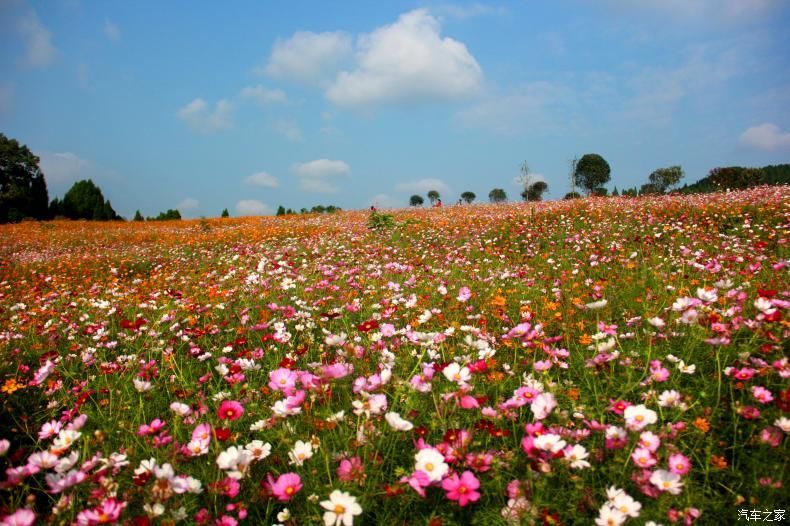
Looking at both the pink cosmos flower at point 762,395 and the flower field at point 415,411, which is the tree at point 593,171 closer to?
the flower field at point 415,411

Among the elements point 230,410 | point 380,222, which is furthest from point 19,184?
point 230,410

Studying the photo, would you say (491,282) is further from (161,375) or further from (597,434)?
(161,375)

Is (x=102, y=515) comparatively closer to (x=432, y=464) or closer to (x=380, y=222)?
(x=432, y=464)

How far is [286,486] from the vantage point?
4.64 feet

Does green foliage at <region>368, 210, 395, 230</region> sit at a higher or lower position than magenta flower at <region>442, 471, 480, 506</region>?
higher

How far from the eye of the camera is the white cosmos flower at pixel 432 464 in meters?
1.34

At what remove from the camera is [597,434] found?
1766mm

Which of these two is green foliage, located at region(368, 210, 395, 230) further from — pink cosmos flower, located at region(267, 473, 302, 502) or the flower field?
pink cosmos flower, located at region(267, 473, 302, 502)

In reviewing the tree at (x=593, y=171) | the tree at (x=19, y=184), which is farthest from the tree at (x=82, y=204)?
the tree at (x=593, y=171)

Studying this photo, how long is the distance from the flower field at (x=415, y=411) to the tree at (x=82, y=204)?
36.6 metres

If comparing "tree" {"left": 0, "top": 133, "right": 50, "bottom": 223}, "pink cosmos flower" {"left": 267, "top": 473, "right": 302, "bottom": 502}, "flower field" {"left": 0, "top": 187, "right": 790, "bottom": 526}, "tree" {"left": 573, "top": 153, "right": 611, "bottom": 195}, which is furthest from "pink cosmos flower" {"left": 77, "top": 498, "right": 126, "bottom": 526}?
"tree" {"left": 573, "top": 153, "right": 611, "bottom": 195}

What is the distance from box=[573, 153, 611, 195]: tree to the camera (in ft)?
150

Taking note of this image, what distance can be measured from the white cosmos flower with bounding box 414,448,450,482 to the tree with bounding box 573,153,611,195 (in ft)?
162

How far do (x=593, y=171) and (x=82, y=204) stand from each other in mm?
49232
